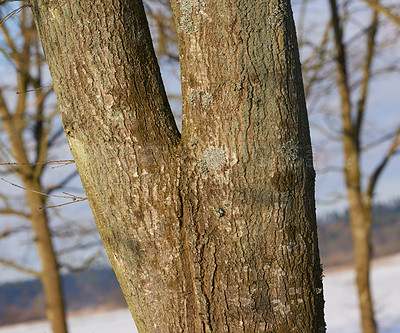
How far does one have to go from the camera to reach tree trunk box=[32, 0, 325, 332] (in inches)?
60.5

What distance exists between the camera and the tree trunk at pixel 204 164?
1536 mm

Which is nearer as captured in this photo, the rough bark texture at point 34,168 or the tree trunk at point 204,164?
the tree trunk at point 204,164

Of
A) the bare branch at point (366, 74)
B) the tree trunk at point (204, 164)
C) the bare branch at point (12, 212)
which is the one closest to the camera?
the tree trunk at point (204, 164)

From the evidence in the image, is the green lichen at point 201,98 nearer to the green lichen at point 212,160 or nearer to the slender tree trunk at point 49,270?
the green lichen at point 212,160

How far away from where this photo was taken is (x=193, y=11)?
5.32 feet

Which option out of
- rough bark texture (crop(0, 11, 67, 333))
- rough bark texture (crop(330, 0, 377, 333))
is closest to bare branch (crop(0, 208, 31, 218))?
rough bark texture (crop(0, 11, 67, 333))

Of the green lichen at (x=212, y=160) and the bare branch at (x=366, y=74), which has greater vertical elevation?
the bare branch at (x=366, y=74)

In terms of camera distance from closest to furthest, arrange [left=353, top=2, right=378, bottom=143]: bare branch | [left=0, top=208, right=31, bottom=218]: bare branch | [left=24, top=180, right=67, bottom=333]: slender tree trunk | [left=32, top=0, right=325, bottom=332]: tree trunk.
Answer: [left=32, top=0, right=325, bottom=332]: tree trunk → [left=24, top=180, right=67, bottom=333]: slender tree trunk → [left=0, top=208, right=31, bottom=218]: bare branch → [left=353, top=2, right=378, bottom=143]: bare branch

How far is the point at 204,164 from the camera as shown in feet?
5.15

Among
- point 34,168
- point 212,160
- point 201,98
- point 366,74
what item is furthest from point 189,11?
point 366,74

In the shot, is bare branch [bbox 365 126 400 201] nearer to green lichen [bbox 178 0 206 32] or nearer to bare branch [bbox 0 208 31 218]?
bare branch [bbox 0 208 31 218]

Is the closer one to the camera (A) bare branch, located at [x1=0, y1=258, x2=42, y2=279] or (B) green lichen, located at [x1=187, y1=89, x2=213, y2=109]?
(B) green lichen, located at [x1=187, y1=89, x2=213, y2=109]

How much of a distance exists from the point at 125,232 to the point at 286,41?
97cm

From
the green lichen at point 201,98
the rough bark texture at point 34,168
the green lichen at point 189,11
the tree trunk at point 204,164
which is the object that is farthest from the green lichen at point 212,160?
the rough bark texture at point 34,168
